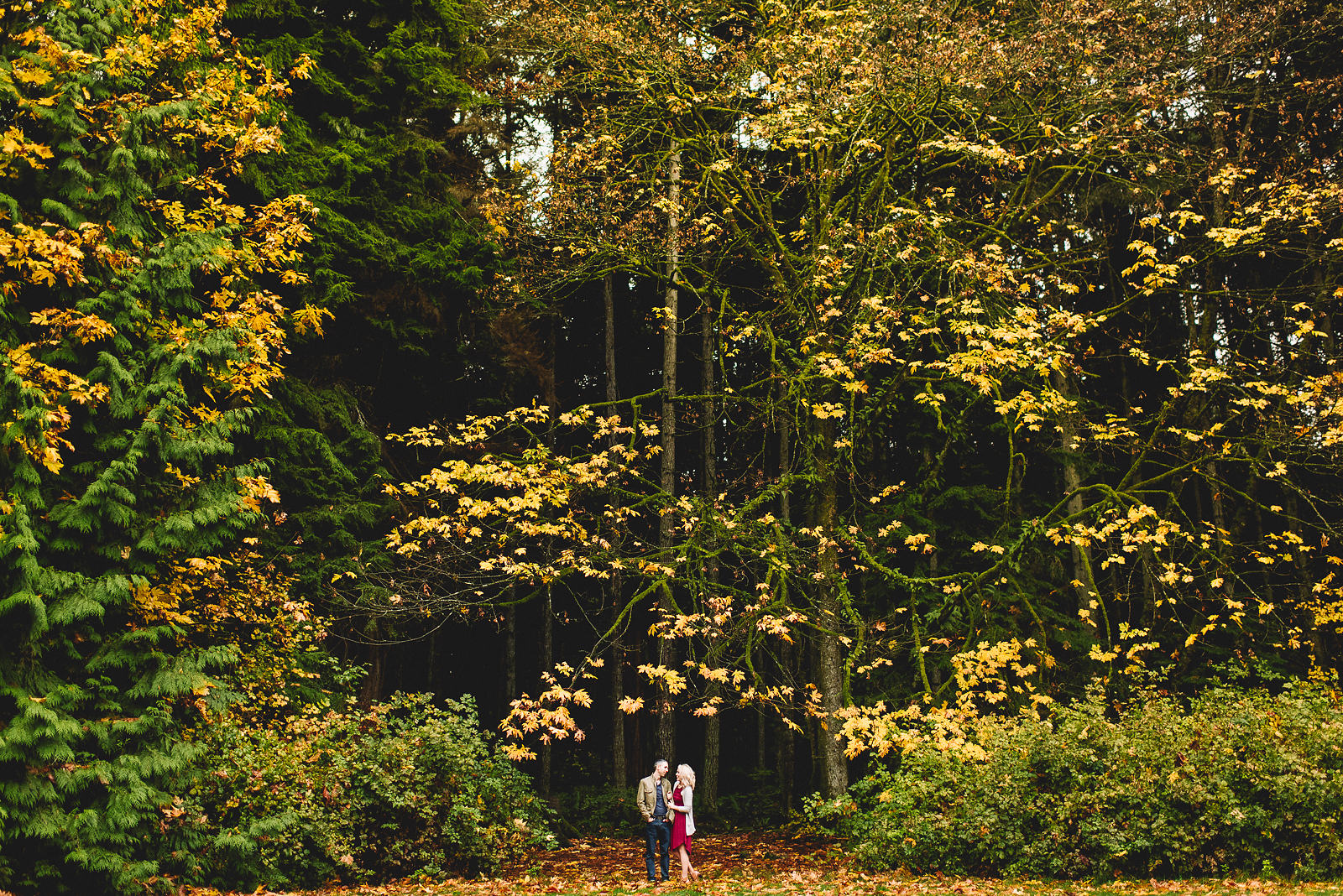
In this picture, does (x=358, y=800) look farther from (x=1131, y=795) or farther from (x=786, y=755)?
(x=786, y=755)

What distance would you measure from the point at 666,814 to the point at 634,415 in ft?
17.3

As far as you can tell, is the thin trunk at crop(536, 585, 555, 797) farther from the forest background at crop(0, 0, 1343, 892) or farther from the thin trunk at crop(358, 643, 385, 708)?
the thin trunk at crop(358, 643, 385, 708)

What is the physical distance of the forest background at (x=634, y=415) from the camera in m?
9.41

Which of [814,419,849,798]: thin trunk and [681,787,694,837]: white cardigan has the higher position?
[814,419,849,798]: thin trunk

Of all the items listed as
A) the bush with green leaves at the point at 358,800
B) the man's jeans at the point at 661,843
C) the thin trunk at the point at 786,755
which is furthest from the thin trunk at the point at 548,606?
the man's jeans at the point at 661,843

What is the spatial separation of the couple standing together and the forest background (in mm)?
1144

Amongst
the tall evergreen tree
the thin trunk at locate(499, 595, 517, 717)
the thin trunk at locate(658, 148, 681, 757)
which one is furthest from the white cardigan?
the thin trunk at locate(499, 595, 517, 717)

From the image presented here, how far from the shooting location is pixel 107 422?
9.62 m

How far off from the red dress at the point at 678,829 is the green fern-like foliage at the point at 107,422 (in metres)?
5.59

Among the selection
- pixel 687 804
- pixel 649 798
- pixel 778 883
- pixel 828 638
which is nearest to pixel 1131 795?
pixel 778 883

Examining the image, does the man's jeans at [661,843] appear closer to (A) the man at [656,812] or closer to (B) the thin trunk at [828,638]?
(A) the man at [656,812]

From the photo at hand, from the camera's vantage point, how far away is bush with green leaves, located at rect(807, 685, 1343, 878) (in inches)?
384

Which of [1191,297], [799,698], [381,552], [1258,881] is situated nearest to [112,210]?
[381,552]

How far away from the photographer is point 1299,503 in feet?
63.6
